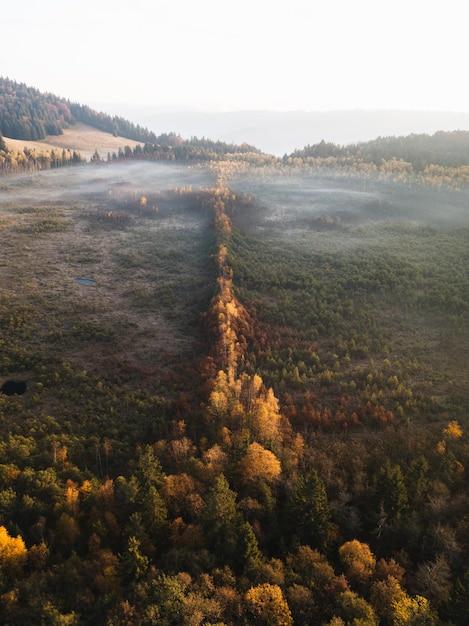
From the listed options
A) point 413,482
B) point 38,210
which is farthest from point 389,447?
point 38,210

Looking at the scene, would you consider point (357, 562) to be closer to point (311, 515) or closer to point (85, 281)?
point (311, 515)

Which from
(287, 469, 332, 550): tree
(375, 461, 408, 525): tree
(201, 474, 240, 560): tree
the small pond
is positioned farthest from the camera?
the small pond

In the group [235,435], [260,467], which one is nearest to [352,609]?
[260,467]

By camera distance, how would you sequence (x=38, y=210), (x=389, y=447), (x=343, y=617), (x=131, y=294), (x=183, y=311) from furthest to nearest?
(x=38, y=210) → (x=131, y=294) → (x=183, y=311) → (x=389, y=447) → (x=343, y=617)

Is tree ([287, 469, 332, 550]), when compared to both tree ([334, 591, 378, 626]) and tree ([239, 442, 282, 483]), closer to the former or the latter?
tree ([239, 442, 282, 483])

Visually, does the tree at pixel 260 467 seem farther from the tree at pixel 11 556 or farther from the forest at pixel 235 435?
the tree at pixel 11 556

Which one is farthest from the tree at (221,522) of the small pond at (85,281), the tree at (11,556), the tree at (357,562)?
the small pond at (85,281)

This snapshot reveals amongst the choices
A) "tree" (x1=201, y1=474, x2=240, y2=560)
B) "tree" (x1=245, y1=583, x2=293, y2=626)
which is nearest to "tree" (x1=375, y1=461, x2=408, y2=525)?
"tree" (x1=245, y1=583, x2=293, y2=626)

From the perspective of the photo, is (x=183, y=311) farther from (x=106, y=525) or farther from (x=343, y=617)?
(x=343, y=617)
